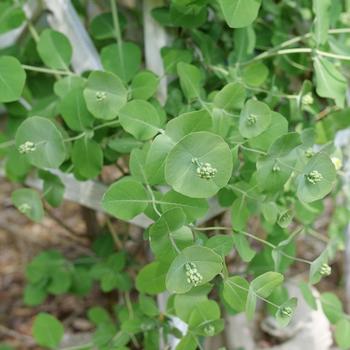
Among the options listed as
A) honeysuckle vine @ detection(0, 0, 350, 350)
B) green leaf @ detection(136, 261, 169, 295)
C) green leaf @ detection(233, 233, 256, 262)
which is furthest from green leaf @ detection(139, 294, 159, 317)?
green leaf @ detection(233, 233, 256, 262)

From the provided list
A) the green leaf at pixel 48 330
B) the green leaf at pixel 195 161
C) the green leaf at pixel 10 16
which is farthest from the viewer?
the green leaf at pixel 48 330

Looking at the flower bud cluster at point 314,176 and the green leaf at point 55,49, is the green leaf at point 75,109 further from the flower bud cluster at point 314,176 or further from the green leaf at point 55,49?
the flower bud cluster at point 314,176

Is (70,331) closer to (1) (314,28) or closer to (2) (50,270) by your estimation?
(2) (50,270)

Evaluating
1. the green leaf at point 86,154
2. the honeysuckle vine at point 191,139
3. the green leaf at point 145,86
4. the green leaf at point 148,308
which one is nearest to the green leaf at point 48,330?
the honeysuckle vine at point 191,139

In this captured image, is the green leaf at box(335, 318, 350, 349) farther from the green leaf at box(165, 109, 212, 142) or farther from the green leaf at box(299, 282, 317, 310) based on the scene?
the green leaf at box(165, 109, 212, 142)

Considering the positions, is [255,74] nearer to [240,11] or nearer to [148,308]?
[240,11]

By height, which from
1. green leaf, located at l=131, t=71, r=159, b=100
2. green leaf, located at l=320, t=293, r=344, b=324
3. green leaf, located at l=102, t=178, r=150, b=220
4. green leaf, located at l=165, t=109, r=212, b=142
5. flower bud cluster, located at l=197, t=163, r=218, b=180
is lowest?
green leaf, located at l=320, t=293, r=344, b=324

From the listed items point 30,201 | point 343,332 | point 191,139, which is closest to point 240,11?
point 191,139
